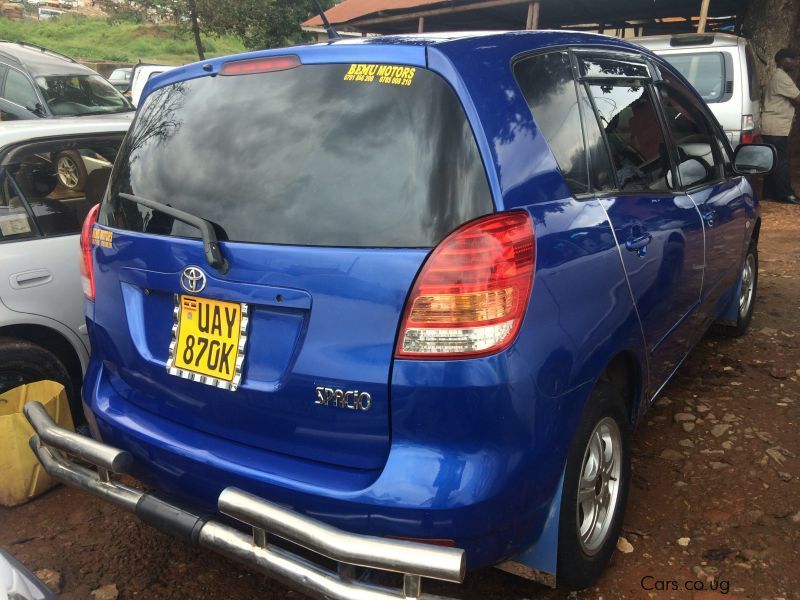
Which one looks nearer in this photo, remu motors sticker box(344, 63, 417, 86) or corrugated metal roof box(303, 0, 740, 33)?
remu motors sticker box(344, 63, 417, 86)

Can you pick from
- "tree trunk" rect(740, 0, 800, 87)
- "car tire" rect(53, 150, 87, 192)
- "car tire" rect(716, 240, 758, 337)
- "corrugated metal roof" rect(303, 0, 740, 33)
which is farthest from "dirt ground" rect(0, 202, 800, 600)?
"corrugated metal roof" rect(303, 0, 740, 33)

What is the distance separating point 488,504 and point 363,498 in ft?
1.03

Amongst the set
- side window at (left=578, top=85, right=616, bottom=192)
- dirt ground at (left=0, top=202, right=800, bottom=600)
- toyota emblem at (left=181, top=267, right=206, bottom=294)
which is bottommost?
dirt ground at (left=0, top=202, right=800, bottom=600)

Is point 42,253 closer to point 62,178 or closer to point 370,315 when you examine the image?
point 62,178

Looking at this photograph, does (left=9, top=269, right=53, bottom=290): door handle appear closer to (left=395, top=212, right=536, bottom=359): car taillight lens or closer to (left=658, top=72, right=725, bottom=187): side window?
(left=395, top=212, right=536, bottom=359): car taillight lens

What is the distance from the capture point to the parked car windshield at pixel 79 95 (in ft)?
25.1

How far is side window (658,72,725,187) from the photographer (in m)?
3.22

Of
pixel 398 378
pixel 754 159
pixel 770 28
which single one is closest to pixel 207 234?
pixel 398 378

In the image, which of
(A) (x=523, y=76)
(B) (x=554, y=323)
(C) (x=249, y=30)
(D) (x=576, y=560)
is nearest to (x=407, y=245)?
(B) (x=554, y=323)

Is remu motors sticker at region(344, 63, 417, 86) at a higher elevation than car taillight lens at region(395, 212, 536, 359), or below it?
higher

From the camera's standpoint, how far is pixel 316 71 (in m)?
2.00

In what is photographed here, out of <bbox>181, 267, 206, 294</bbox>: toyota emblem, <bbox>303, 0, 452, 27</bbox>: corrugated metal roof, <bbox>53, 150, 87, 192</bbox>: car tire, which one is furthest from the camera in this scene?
<bbox>303, 0, 452, 27</bbox>: corrugated metal roof

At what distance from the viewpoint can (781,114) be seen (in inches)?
367

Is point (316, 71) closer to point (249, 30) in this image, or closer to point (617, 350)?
point (617, 350)
